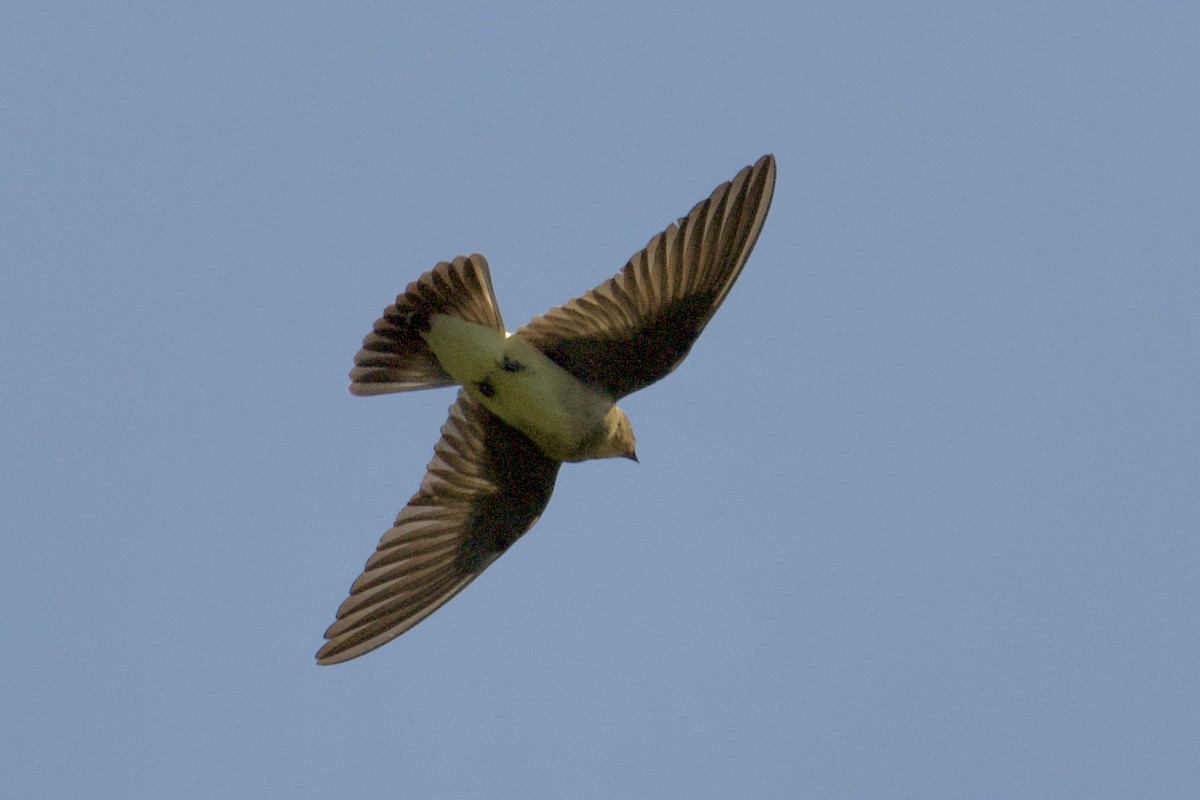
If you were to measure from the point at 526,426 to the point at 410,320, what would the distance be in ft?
2.16

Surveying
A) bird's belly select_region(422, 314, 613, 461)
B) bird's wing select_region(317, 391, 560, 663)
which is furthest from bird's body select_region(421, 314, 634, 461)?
bird's wing select_region(317, 391, 560, 663)

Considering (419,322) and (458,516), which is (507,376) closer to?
(419,322)

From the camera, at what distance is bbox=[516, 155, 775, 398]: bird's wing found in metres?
6.66

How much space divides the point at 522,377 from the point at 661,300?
0.65 m

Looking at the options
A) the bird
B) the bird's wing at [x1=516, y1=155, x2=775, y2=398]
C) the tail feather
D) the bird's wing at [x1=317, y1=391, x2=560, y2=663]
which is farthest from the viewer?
the bird's wing at [x1=317, y1=391, x2=560, y2=663]

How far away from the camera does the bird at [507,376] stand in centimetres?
677

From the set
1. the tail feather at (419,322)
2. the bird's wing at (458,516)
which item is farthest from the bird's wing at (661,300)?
the bird's wing at (458,516)

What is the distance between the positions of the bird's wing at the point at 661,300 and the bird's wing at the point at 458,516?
1.82 feet

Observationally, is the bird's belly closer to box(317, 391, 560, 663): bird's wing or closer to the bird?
the bird

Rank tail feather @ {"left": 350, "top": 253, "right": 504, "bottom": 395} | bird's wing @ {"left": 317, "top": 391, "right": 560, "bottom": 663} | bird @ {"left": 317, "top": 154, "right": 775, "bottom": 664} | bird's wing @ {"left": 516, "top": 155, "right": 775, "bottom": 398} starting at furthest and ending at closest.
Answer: bird's wing @ {"left": 317, "top": 391, "right": 560, "bottom": 663} < tail feather @ {"left": 350, "top": 253, "right": 504, "bottom": 395} < bird @ {"left": 317, "top": 154, "right": 775, "bottom": 664} < bird's wing @ {"left": 516, "top": 155, "right": 775, "bottom": 398}

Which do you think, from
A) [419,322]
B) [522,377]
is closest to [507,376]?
[522,377]

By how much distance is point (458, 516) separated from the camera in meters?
7.55

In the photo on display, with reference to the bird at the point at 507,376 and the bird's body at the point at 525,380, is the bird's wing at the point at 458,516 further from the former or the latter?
the bird's body at the point at 525,380

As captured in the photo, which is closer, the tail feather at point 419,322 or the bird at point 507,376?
the bird at point 507,376
